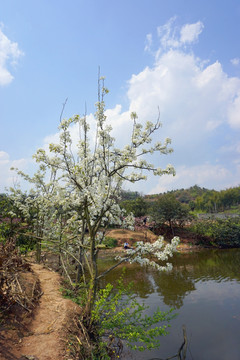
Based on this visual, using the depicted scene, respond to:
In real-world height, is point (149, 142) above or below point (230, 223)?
above

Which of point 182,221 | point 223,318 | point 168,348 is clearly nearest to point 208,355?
point 168,348

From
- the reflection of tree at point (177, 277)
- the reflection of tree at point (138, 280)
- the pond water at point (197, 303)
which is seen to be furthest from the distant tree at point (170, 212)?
the reflection of tree at point (138, 280)

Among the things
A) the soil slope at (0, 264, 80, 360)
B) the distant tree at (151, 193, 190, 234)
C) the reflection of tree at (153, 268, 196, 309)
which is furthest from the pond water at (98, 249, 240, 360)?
the distant tree at (151, 193, 190, 234)

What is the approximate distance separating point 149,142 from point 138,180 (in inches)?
37.6

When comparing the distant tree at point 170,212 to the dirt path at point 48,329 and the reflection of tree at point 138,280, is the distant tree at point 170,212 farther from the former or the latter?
the dirt path at point 48,329

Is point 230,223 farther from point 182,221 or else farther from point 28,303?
point 28,303

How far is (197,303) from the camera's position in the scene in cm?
990

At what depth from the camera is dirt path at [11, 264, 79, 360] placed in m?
4.21

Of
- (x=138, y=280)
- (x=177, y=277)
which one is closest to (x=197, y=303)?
(x=177, y=277)

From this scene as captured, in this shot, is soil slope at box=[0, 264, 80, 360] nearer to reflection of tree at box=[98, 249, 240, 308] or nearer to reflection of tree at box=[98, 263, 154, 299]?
reflection of tree at box=[98, 249, 240, 308]

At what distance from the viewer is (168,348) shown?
6613mm

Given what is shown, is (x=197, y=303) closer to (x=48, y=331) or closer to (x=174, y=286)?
(x=174, y=286)

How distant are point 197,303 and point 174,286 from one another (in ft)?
8.42

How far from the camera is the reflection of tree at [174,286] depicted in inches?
406
